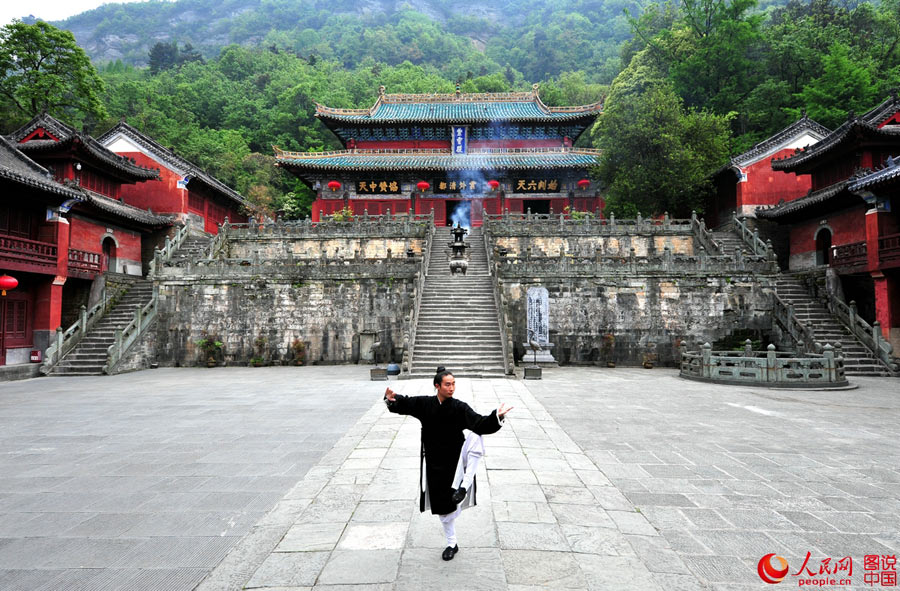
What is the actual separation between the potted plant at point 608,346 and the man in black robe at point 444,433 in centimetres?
1538

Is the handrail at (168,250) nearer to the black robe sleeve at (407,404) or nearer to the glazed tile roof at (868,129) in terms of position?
the black robe sleeve at (407,404)

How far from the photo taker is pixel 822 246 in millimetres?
21031

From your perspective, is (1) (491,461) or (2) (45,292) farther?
(2) (45,292)

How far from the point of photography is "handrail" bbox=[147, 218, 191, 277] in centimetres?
1894

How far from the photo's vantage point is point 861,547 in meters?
3.90

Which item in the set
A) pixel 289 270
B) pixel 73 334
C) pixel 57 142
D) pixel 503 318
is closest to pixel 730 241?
pixel 503 318

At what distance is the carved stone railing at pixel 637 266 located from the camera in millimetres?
17984

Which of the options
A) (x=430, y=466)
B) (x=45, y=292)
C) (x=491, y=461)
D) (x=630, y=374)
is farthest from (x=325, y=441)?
(x=45, y=292)

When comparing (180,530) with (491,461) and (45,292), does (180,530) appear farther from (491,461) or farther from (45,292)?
(45,292)

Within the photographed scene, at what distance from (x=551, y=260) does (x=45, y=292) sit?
19.6 metres

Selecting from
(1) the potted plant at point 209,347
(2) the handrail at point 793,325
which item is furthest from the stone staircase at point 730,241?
(1) the potted plant at point 209,347

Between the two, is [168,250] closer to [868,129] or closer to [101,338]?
[101,338]

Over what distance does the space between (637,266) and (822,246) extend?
10.2 metres

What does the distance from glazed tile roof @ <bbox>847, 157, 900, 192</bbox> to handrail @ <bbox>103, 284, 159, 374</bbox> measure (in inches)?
1054
